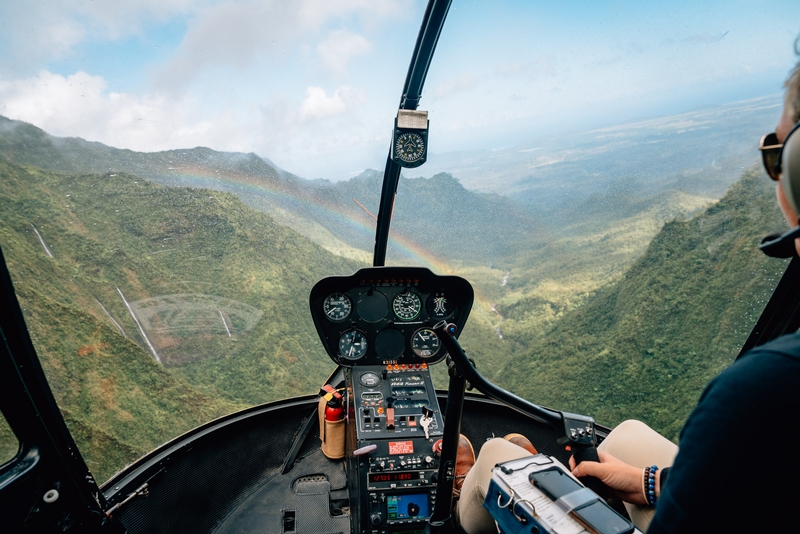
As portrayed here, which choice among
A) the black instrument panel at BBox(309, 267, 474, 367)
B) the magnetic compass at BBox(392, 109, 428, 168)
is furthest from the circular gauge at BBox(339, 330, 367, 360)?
the magnetic compass at BBox(392, 109, 428, 168)

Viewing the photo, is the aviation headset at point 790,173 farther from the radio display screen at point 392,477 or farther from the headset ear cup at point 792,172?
the radio display screen at point 392,477

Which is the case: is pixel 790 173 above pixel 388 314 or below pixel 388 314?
above

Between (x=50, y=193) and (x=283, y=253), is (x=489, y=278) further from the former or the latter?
(x=50, y=193)

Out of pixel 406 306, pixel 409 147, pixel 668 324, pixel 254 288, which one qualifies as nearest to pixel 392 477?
pixel 406 306

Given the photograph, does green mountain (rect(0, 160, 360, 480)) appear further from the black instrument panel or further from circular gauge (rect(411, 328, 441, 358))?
circular gauge (rect(411, 328, 441, 358))

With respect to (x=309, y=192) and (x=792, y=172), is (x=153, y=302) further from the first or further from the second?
(x=792, y=172)
